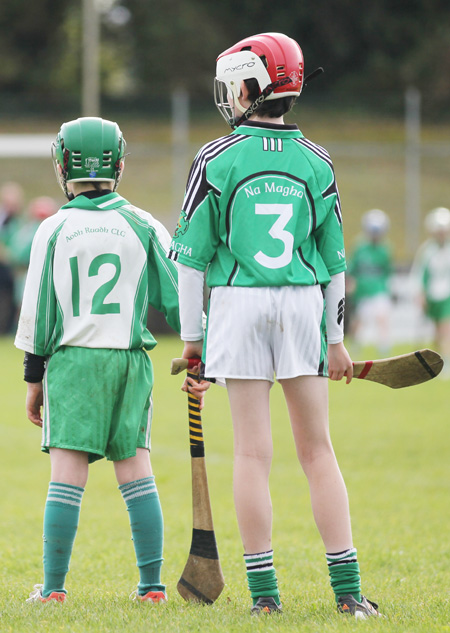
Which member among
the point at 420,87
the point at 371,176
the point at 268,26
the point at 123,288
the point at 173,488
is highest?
the point at 268,26

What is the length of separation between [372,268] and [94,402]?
46.2 feet

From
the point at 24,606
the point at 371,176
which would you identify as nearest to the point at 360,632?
the point at 24,606

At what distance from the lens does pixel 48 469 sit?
8156 mm

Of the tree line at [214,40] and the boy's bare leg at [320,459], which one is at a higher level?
the tree line at [214,40]

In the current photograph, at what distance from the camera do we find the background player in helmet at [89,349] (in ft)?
12.5

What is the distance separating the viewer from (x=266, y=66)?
3586mm

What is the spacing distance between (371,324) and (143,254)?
14.3 m

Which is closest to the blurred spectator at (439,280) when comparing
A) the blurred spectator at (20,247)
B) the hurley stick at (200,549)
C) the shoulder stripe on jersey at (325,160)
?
the blurred spectator at (20,247)

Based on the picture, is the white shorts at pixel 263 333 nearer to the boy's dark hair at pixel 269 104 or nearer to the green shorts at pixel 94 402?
the green shorts at pixel 94 402

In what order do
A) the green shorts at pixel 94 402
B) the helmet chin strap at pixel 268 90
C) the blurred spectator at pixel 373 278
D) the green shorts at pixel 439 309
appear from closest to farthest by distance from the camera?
the helmet chin strap at pixel 268 90 < the green shorts at pixel 94 402 < the green shorts at pixel 439 309 < the blurred spectator at pixel 373 278

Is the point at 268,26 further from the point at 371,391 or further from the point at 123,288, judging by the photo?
the point at 123,288

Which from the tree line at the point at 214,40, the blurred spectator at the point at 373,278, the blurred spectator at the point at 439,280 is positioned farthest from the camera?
the tree line at the point at 214,40

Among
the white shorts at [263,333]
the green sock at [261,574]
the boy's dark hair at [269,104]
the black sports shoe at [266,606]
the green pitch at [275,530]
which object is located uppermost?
the boy's dark hair at [269,104]

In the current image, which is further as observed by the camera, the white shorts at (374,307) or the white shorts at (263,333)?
the white shorts at (374,307)
